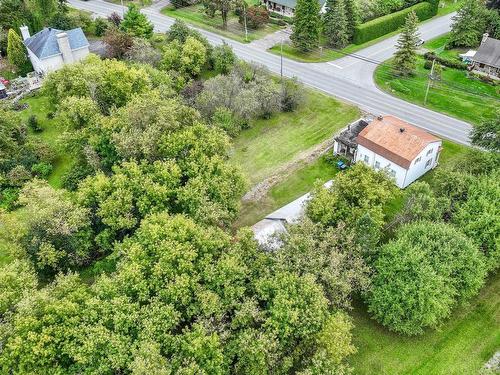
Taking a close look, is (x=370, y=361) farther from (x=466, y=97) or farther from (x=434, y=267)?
(x=466, y=97)

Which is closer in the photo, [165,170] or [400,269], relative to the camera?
[400,269]

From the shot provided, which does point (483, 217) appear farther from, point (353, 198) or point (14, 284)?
point (14, 284)

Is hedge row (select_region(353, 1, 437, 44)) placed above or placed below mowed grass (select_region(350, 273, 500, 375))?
above

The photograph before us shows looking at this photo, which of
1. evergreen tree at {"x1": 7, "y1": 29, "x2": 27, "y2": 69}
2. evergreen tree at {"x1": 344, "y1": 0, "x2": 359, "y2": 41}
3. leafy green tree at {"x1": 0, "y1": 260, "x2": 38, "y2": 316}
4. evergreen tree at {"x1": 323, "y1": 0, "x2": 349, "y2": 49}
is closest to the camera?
leafy green tree at {"x1": 0, "y1": 260, "x2": 38, "y2": 316}

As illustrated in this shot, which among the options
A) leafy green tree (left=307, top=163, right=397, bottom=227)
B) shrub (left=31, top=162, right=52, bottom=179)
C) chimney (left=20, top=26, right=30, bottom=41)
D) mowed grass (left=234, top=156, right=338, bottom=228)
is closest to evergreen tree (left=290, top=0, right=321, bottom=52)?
mowed grass (left=234, top=156, right=338, bottom=228)

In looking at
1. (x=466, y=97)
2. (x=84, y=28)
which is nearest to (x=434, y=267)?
(x=466, y=97)

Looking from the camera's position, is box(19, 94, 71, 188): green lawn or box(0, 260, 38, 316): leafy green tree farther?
box(19, 94, 71, 188): green lawn

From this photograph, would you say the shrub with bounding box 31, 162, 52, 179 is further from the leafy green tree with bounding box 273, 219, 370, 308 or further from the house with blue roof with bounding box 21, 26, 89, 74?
the leafy green tree with bounding box 273, 219, 370, 308
